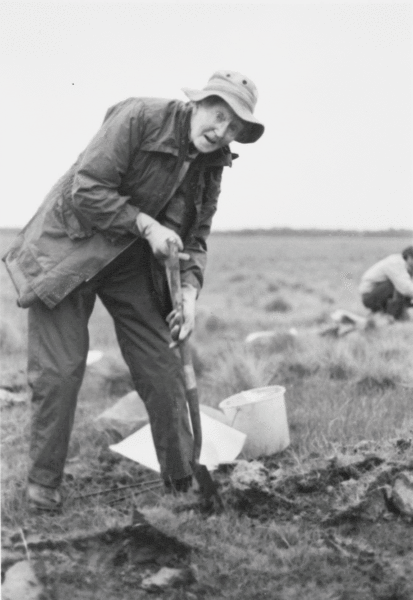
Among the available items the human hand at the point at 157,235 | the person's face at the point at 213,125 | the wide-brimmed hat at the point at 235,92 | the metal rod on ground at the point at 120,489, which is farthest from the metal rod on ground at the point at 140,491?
the wide-brimmed hat at the point at 235,92

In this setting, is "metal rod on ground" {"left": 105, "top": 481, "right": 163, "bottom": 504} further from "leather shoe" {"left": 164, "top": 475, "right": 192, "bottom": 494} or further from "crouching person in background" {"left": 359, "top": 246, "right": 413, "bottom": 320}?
"crouching person in background" {"left": 359, "top": 246, "right": 413, "bottom": 320}

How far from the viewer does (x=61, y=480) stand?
3.67 metres

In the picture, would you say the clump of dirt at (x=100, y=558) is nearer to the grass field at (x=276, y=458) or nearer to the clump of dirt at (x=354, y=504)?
the grass field at (x=276, y=458)

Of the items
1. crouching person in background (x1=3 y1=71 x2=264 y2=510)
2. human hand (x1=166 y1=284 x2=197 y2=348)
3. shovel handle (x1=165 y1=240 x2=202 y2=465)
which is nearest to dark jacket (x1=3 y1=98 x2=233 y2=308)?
crouching person in background (x1=3 y1=71 x2=264 y2=510)

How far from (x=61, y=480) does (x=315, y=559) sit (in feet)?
4.02

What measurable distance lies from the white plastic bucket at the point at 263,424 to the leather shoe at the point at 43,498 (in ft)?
3.25

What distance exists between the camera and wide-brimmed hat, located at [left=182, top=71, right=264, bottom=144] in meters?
3.23

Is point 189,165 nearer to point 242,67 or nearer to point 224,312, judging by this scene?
point 242,67

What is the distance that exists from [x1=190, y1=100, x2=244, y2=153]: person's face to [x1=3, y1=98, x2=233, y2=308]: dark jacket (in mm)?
51

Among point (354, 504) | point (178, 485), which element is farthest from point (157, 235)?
point (354, 504)

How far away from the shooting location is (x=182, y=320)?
3.50 metres

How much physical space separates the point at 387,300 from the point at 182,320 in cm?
576

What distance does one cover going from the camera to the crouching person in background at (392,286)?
862 centimetres

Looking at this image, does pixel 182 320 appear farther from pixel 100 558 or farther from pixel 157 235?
pixel 100 558
